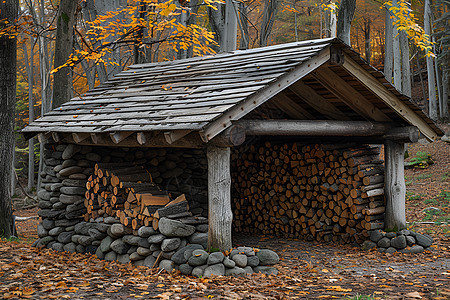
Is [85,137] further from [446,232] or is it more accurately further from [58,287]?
[446,232]

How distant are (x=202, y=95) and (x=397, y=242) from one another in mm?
4002

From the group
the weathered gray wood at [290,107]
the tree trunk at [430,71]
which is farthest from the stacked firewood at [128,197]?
Result: the tree trunk at [430,71]

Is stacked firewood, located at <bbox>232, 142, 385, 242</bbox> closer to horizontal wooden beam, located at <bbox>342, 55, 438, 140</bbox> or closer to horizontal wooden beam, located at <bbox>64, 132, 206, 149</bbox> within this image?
horizontal wooden beam, located at <bbox>342, 55, 438, 140</bbox>

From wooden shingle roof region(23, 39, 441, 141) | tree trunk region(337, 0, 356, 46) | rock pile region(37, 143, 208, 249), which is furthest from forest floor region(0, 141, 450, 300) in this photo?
tree trunk region(337, 0, 356, 46)

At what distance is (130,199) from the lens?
6.68 metres

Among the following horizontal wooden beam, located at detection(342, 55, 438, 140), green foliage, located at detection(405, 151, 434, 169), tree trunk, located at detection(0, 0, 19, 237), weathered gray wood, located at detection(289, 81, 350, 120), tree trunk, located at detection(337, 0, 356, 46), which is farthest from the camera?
green foliage, located at detection(405, 151, 434, 169)

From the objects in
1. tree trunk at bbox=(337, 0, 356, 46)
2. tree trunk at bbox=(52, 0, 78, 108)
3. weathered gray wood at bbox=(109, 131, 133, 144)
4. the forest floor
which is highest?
tree trunk at bbox=(337, 0, 356, 46)

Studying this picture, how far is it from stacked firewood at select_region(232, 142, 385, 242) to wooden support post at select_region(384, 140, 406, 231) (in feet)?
0.45

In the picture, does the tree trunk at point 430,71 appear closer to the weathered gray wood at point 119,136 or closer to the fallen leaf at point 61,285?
the weathered gray wood at point 119,136

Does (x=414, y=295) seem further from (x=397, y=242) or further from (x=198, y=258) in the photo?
(x=397, y=242)

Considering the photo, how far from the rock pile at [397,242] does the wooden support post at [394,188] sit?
0.70ft

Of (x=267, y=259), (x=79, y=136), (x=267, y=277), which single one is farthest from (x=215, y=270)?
(x=79, y=136)

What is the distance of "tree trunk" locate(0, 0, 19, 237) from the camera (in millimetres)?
9125

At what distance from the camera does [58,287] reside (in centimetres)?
505
